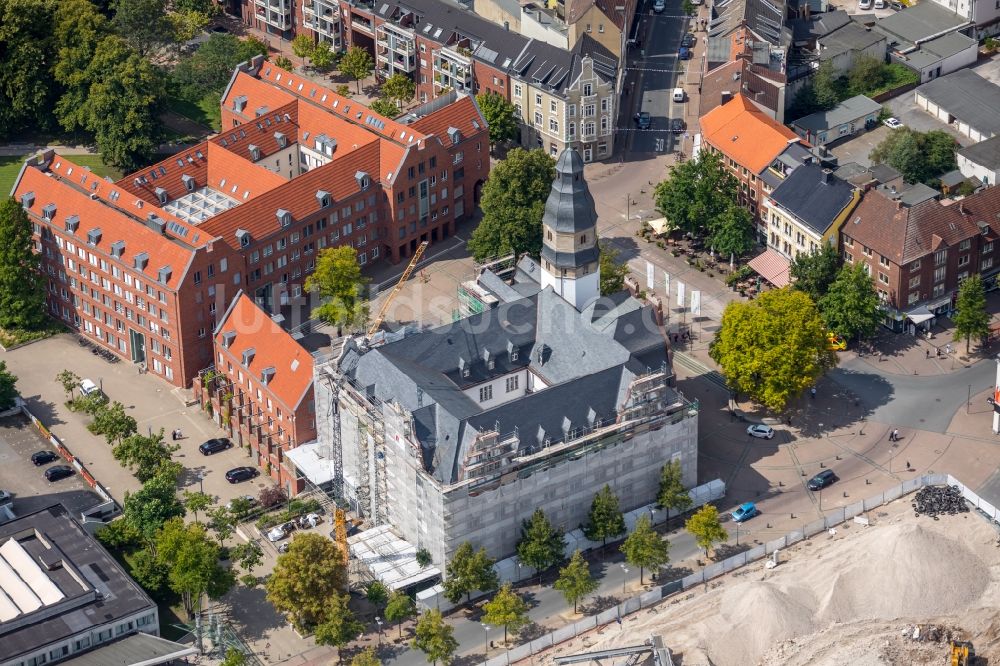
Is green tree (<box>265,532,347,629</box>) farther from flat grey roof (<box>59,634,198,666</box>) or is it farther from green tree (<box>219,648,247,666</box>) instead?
flat grey roof (<box>59,634,198,666</box>)

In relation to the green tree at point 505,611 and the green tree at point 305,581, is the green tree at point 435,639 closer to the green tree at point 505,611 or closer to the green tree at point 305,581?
the green tree at point 505,611

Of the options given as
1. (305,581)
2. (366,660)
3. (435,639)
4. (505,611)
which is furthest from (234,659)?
(505,611)

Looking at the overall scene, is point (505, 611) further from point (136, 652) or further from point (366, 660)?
point (136, 652)

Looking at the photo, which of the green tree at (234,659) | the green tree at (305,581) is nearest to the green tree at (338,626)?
the green tree at (305,581)

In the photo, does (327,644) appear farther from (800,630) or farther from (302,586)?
(800,630)

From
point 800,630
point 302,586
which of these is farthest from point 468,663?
point 800,630

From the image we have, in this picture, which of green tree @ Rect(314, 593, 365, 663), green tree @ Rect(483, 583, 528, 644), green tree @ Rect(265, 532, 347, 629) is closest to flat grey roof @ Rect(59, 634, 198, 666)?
green tree @ Rect(265, 532, 347, 629)
